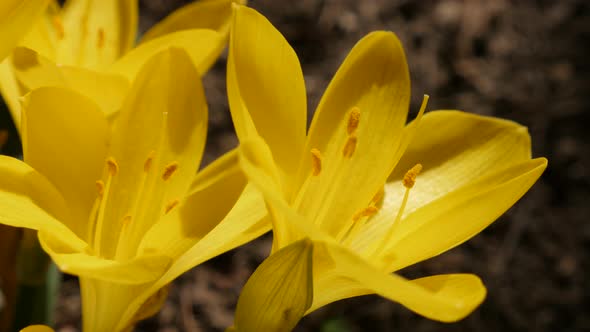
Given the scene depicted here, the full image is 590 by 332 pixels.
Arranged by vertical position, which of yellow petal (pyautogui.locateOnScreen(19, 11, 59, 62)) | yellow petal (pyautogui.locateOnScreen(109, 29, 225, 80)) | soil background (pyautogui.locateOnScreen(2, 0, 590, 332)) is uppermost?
yellow petal (pyautogui.locateOnScreen(109, 29, 225, 80))

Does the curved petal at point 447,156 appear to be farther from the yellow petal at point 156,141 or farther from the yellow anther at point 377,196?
the yellow petal at point 156,141

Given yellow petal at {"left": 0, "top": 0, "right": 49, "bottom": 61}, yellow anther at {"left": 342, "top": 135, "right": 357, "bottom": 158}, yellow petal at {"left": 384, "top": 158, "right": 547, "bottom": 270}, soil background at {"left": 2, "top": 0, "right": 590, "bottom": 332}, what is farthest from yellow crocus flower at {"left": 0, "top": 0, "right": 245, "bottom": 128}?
soil background at {"left": 2, "top": 0, "right": 590, "bottom": 332}

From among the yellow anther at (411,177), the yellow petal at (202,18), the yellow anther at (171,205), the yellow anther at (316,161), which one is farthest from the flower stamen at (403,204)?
the yellow petal at (202,18)

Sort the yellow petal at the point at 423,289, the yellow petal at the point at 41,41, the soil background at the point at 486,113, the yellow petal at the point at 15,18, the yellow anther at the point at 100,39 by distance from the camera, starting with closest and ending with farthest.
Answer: the yellow petal at the point at 423,289, the yellow petal at the point at 15,18, the yellow petal at the point at 41,41, the yellow anther at the point at 100,39, the soil background at the point at 486,113

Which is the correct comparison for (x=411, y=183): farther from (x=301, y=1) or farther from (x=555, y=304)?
(x=301, y=1)

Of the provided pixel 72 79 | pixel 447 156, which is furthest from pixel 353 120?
pixel 72 79

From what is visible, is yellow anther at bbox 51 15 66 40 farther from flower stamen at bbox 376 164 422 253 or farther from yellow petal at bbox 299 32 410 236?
flower stamen at bbox 376 164 422 253
